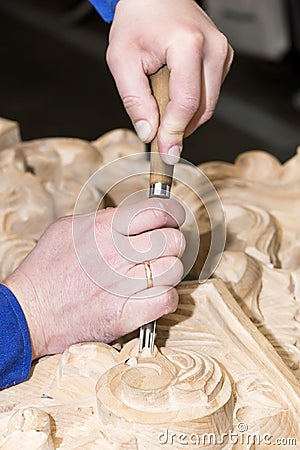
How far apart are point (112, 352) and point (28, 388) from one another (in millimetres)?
94

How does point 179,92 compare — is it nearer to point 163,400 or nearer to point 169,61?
point 169,61

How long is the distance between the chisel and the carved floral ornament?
0.02 metres

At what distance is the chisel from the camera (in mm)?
781

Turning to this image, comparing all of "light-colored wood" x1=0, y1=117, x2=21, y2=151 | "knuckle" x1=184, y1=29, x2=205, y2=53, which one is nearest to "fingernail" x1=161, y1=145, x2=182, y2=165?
"knuckle" x1=184, y1=29, x2=205, y2=53

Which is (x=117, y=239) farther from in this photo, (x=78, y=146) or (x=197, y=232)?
(x=78, y=146)

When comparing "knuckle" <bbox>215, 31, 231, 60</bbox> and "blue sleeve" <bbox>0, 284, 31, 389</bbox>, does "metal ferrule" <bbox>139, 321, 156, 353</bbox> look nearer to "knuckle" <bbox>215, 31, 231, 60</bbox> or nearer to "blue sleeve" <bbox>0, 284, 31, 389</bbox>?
"blue sleeve" <bbox>0, 284, 31, 389</bbox>

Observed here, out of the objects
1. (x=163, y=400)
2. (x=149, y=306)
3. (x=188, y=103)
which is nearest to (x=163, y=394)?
(x=163, y=400)

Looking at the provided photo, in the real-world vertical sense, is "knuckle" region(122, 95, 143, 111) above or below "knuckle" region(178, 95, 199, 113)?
below

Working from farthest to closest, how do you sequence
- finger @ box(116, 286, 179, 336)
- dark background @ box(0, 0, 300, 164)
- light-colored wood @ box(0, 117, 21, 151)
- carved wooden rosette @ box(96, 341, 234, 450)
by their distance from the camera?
dark background @ box(0, 0, 300, 164), light-colored wood @ box(0, 117, 21, 151), finger @ box(116, 286, 179, 336), carved wooden rosette @ box(96, 341, 234, 450)

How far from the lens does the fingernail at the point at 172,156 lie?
837 millimetres

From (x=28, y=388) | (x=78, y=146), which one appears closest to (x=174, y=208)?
(x=28, y=388)

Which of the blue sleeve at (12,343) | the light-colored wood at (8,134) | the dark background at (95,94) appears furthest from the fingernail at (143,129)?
the dark background at (95,94)

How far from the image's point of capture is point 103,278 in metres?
0.81

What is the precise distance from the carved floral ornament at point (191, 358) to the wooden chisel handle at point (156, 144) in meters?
0.13
